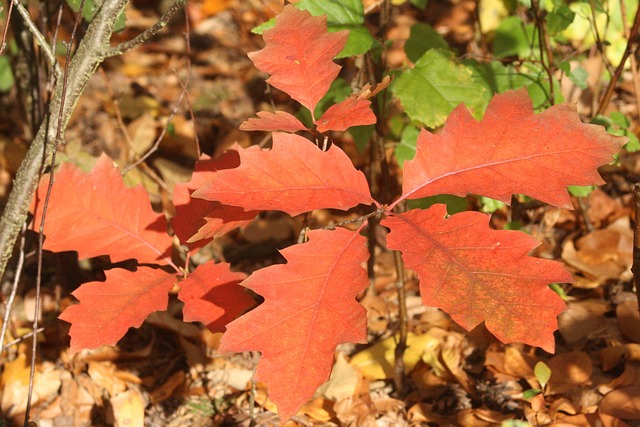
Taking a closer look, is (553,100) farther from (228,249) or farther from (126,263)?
(126,263)

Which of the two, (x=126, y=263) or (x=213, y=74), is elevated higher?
(x=213, y=74)

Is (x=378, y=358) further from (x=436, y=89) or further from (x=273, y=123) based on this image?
(x=273, y=123)

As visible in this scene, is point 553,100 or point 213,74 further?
point 213,74

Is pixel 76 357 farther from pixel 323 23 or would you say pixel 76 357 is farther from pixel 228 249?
pixel 323 23

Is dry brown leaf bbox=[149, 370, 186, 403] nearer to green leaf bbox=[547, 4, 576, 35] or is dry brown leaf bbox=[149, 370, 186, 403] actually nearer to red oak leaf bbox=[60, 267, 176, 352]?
red oak leaf bbox=[60, 267, 176, 352]

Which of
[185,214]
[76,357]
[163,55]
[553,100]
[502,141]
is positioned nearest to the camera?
[502,141]

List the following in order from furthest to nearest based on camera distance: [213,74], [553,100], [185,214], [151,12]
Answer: [151,12] → [213,74] → [553,100] → [185,214]

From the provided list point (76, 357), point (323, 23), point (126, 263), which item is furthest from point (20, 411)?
point (323, 23)

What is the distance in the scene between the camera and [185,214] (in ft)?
4.79

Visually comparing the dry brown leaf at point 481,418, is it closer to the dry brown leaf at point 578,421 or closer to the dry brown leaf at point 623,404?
the dry brown leaf at point 578,421

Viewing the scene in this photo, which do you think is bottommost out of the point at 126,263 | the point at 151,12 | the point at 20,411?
the point at 20,411

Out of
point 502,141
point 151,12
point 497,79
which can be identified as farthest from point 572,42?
point 151,12

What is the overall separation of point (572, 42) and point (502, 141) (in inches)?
74.5

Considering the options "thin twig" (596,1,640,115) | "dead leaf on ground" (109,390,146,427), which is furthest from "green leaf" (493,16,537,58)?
"dead leaf on ground" (109,390,146,427)
